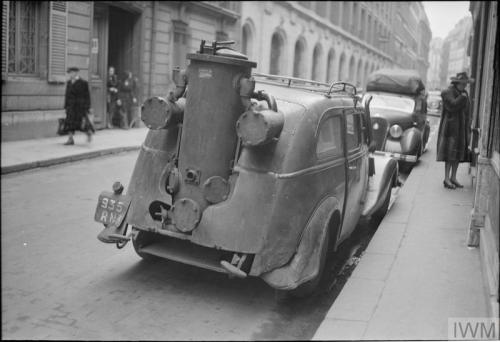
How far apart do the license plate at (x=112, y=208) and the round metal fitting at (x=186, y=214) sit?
2.14 ft

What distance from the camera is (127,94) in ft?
60.3

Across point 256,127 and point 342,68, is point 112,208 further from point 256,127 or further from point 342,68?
point 342,68

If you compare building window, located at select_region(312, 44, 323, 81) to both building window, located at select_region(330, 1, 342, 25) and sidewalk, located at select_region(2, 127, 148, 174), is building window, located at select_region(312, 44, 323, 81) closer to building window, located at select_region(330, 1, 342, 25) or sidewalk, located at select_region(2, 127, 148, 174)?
building window, located at select_region(330, 1, 342, 25)

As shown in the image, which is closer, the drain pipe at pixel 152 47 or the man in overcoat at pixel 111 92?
the man in overcoat at pixel 111 92

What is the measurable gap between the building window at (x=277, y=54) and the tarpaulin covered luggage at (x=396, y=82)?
16.0 meters

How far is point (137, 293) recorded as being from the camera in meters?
4.86

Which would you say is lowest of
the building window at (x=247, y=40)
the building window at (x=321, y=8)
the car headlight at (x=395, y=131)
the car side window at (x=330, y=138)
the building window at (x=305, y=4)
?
the car headlight at (x=395, y=131)

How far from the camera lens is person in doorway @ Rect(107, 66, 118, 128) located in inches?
701

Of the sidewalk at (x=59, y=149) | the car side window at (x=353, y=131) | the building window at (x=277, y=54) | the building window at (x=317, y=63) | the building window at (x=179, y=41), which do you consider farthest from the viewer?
the building window at (x=317, y=63)

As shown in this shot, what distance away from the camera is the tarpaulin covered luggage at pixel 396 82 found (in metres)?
15.1

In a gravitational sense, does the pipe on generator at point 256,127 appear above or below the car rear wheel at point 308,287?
above

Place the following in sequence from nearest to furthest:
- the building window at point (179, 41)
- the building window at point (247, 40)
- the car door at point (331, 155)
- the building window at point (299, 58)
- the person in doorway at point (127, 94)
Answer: the car door at point (331, 155)
the person in doorway at point (127, 94)
the building window at point (179, 41)
the building window at point (247, 40)
the building window at point (299, 58)

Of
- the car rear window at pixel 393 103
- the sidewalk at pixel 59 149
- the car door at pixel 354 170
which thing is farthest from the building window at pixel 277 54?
the car door at pixel 354 170

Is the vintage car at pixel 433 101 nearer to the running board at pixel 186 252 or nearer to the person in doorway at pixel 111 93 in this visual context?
the person in doorway at pixel 111 93
